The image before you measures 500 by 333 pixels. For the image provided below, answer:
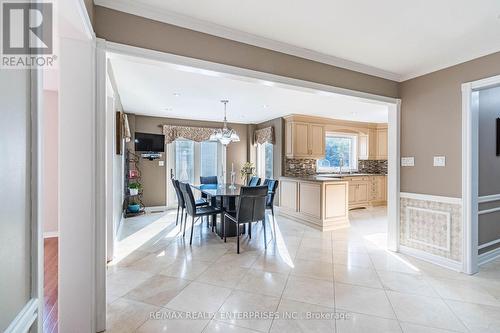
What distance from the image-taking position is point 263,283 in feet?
8.45

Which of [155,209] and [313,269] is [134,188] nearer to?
[155,209]

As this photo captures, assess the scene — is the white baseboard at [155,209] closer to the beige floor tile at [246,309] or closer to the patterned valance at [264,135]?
the patterned valance at [264,135]

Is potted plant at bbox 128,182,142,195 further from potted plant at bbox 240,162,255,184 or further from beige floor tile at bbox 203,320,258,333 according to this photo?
beige floor tile at bbox 203,320,258,333

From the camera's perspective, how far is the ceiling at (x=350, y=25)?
6.29ft

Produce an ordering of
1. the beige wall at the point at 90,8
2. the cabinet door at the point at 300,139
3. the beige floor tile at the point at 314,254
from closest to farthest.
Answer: the beige wall at the point at 90,8, the beige floor tile at the point at 314,254, the cabinet door at the point at 300,139

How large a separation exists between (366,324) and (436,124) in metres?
2.56

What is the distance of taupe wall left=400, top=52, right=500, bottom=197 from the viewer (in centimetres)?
287

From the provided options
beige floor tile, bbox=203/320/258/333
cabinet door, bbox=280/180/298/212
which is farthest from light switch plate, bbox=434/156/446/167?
beige floor tile, bbox=203/320/258/333

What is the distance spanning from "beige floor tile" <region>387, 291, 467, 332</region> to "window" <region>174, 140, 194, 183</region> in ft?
17.6

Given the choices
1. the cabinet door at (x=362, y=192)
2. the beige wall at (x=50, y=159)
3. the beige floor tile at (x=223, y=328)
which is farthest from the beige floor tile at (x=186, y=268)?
the cabinet door at (x=362, y=192)

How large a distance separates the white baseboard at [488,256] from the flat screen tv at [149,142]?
5.96 m

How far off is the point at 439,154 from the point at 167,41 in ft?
11.0

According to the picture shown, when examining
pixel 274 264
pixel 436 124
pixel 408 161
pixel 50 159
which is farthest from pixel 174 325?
pixel 50 159

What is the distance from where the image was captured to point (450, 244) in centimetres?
298
